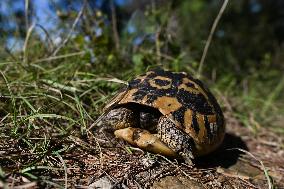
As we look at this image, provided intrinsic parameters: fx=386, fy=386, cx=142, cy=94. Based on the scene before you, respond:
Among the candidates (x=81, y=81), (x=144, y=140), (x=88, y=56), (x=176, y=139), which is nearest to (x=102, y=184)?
(x=144, y=140)

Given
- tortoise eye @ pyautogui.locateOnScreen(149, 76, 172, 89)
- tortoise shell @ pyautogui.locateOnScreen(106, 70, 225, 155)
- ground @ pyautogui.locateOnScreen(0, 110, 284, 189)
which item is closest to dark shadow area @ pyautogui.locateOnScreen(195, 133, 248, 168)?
ground @ pyautogui.locateOnScreen(0, 110, 284, 189)

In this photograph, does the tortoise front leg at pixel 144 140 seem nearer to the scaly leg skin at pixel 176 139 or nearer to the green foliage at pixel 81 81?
the scaly leg skin at pixel 176 139

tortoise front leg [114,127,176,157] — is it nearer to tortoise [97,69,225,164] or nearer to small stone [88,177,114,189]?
tortoise [97,69,225,164]

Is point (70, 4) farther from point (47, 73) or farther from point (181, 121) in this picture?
point (181, 121)

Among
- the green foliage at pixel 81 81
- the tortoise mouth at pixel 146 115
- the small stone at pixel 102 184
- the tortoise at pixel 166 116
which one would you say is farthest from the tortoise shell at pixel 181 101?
the small stone at pixel 102 184

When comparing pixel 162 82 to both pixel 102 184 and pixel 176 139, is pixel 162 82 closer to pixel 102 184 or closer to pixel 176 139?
pixel 176 139
